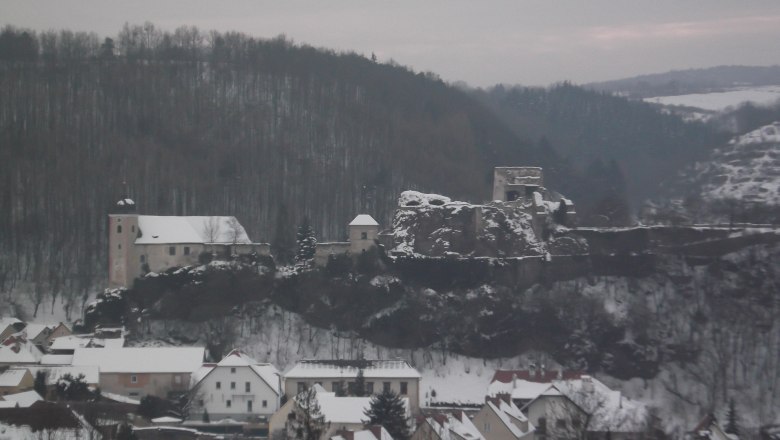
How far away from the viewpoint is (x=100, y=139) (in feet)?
335

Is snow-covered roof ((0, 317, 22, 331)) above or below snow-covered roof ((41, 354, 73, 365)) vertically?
above

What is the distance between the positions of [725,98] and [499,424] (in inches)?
4783

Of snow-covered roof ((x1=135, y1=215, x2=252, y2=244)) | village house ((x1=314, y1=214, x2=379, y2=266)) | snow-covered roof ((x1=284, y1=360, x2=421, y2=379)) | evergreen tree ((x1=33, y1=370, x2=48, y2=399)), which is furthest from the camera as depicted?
village house ((x1=314, y1=214, x2=379, y2=266))

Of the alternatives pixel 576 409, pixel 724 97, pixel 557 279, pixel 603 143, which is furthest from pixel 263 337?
pixel 724 97

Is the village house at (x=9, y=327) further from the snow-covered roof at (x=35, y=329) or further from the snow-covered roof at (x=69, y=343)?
the snow-covered roof at (x=69, y=343)

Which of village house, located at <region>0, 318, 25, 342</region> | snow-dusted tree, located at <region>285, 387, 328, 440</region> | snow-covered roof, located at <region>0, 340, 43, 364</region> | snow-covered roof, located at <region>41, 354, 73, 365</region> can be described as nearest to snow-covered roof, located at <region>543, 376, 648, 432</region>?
snow-dusted tree, located at <region>285, 387, 328, 440</region>

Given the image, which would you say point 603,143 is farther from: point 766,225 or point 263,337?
point 263,337

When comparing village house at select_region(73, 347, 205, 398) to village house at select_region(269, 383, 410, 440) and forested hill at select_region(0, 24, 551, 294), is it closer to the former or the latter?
village house at select_region(269, 383, 410, 440)

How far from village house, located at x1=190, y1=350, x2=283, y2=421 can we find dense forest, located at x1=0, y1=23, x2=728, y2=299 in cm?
1680

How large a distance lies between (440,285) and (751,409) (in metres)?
17.3

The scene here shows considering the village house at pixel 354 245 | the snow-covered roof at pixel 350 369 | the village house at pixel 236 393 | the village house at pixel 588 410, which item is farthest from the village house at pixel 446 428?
the village house at pixel 354 245

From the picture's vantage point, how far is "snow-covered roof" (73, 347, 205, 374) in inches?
2904

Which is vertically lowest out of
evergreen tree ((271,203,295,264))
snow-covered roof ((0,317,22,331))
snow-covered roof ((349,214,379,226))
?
snow-covered roof ((0,317,22,331))

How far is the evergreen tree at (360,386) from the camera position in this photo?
71.6 metres
